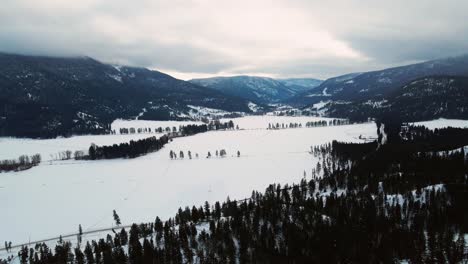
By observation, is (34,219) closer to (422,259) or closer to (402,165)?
(422,259)

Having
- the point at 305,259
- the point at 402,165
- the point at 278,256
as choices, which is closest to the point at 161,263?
the point at 278,256

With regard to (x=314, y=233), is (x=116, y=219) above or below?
above

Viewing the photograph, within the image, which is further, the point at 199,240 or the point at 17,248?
the point at 17,248

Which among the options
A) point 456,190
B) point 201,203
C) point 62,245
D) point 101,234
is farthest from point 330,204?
point 62,245

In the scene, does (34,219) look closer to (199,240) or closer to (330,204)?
(199,240)

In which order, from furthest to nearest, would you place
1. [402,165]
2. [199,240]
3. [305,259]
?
1. [402,165]
2. [199,240]
3. [305,259]

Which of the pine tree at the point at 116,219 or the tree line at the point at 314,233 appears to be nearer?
the tree line at the point at 314,233

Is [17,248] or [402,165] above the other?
[402,165]

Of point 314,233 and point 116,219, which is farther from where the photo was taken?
point 116,219

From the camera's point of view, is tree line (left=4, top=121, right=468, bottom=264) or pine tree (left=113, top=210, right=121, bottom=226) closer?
tree line (left=4, top=121, right=468, bottom=264)

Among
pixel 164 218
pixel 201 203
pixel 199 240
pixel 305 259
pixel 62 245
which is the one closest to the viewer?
pixel 305 259
